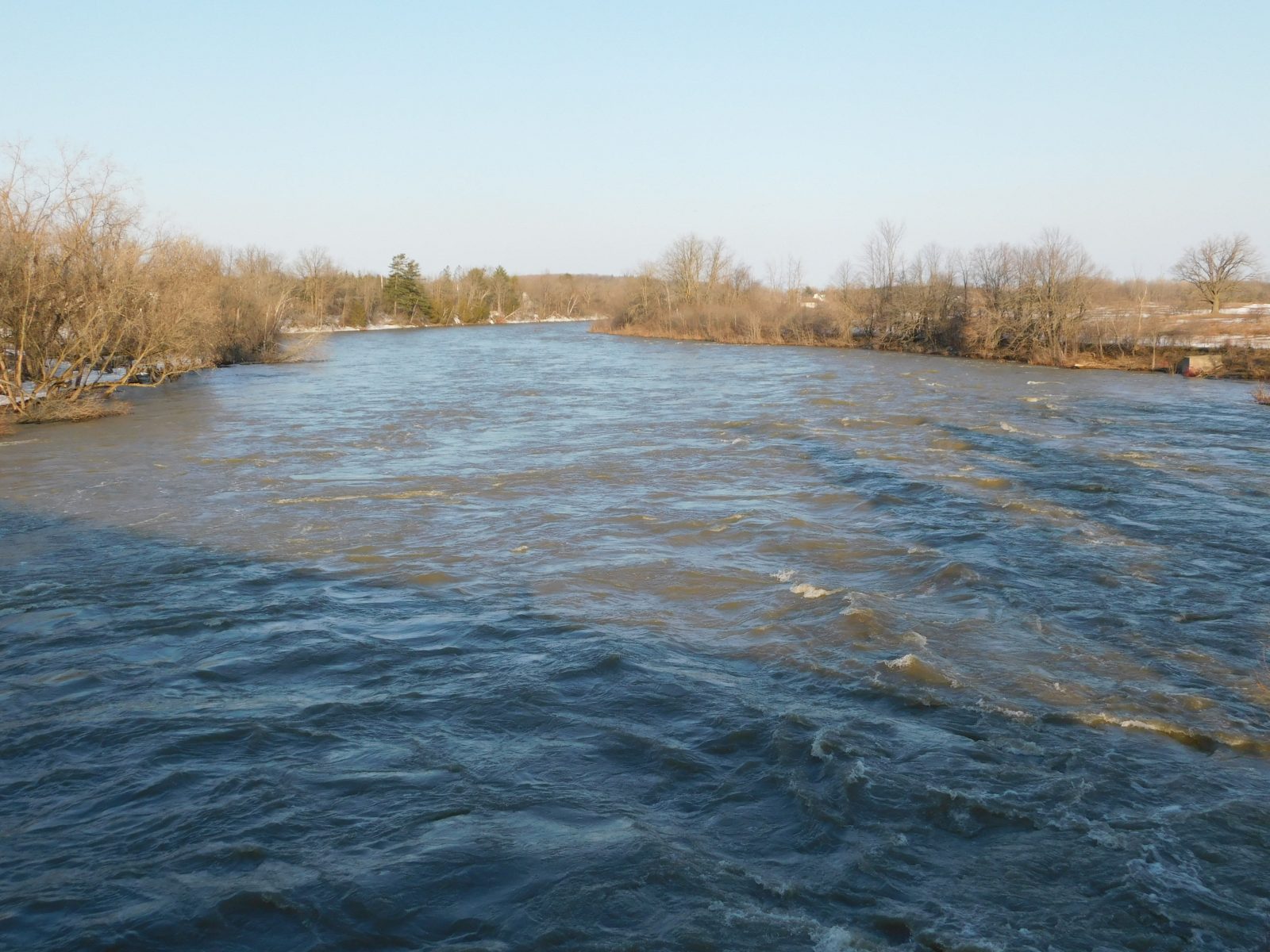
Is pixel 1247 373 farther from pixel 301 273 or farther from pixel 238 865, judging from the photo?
pixel 301 273

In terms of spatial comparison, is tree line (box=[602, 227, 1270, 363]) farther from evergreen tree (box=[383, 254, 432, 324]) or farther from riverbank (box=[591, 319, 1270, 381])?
evergreen tree (box=[383, 254, 432, 324])

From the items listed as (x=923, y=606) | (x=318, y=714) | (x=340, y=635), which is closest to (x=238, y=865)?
(x=318, y=714)

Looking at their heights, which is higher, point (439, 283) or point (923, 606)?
point (439, 283)

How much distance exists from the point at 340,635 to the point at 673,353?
133 ft

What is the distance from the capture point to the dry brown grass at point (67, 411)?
21859 mm

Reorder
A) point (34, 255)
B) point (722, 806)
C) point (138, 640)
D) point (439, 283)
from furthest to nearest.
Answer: point (439, 283) < point (34, 255) < point (138, 640) < point (722, 806)

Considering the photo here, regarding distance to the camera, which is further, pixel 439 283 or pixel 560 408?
pixel 439 283

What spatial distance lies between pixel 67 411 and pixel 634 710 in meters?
20.8

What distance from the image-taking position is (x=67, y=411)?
22.1 m

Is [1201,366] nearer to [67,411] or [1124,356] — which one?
[1124,356]

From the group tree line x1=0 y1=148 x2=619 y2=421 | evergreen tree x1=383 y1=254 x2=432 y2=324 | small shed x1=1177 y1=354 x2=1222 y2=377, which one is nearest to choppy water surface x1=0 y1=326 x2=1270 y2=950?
tree line x1=0 y1=148 x2=619 y2=421

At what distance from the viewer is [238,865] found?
15.5 feet

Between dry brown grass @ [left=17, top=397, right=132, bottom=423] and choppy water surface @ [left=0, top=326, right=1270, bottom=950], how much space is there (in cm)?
→ 741

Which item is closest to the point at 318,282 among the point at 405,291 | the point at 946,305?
the point at 405,291
